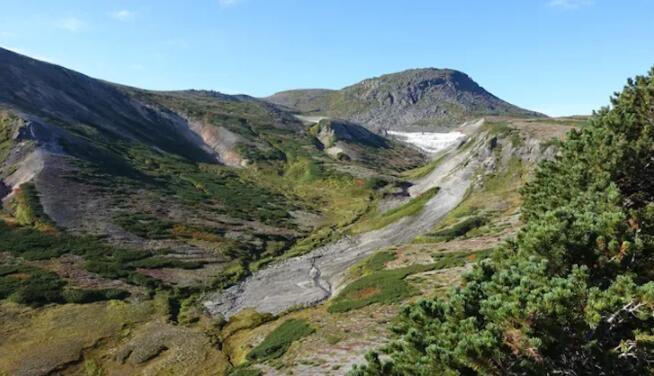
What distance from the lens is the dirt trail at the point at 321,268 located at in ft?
210

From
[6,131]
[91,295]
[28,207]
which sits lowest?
[91,295]

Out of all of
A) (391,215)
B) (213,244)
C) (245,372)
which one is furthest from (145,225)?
(245,372)

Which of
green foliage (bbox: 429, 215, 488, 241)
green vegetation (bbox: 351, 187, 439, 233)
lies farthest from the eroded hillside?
green vegetation (bbox: 351, 187, 439, 233)

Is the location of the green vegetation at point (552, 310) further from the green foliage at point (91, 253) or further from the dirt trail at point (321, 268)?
the green foliage at point (91, 253)

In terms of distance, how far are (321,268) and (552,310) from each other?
2449 inches

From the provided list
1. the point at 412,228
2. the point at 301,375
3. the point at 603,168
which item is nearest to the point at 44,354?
the point at 301,375

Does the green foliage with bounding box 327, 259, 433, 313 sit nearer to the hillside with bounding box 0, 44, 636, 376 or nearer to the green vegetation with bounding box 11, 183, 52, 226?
the hillside with bounding box 0, 44, 636, 376

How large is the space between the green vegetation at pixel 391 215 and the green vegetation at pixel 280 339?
48.7 meters

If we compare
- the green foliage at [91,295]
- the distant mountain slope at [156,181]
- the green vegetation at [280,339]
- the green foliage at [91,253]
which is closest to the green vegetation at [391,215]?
the distant mountain slope at [156,181]

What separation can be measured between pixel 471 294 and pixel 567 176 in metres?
16.8

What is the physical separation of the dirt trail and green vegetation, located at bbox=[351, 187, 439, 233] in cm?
164

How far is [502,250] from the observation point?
80.7 feet

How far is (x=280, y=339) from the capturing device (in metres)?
46.8

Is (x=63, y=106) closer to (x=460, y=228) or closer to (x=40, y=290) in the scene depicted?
(x=40, y=290)
